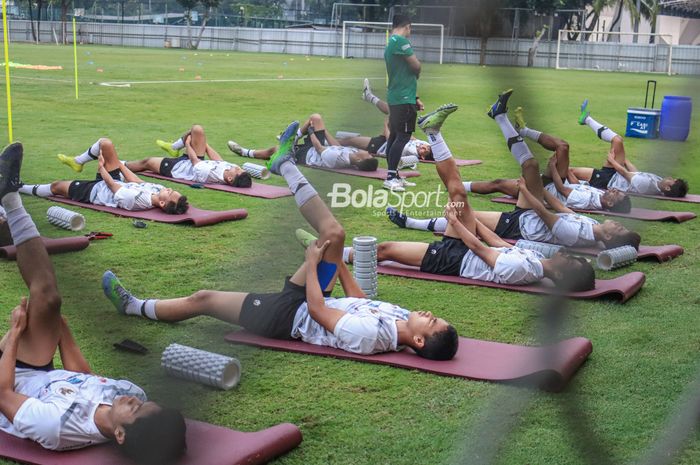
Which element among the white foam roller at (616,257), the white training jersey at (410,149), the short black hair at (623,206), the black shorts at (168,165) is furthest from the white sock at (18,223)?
the white training jersey at (410,149)

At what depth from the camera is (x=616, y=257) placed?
6.54 metres

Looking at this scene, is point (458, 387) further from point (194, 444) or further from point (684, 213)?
point (684, 213)

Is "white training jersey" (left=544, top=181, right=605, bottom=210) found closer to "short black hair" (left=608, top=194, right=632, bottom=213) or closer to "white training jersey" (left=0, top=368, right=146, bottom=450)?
"short black hair" (left=608, top=194, right=632, bottom=213)

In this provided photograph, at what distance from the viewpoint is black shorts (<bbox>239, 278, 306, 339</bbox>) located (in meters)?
4.53

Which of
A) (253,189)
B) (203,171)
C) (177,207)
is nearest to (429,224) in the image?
(177,207)

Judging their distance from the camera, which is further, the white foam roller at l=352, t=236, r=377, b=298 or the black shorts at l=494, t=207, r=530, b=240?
the black shorts at l=494, t=207, r=530, b=240

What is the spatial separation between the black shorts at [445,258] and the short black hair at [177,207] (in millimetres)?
2468

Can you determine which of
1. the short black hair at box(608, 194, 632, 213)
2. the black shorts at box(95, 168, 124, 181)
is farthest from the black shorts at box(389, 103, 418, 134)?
the black shorts at box(95, 168, 124, 181)

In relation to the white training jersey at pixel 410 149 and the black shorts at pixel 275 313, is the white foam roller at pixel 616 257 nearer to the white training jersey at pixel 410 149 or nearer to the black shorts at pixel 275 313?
the black shorts at pixel 275 313

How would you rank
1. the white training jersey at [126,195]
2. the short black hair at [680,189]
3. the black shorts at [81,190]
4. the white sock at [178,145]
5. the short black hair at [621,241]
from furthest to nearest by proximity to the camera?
the white sock at [178,145] → the short black hair at [680,189] → the black shorts at [81,190] → the white training jersey at [126,195] → the short black hair at [621,241]

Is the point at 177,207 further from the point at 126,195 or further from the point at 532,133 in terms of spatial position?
the point at 532,133

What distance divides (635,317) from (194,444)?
125 inches

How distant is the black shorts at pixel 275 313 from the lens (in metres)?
4.53

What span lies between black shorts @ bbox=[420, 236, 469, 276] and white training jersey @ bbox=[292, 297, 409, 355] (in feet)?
5.12
